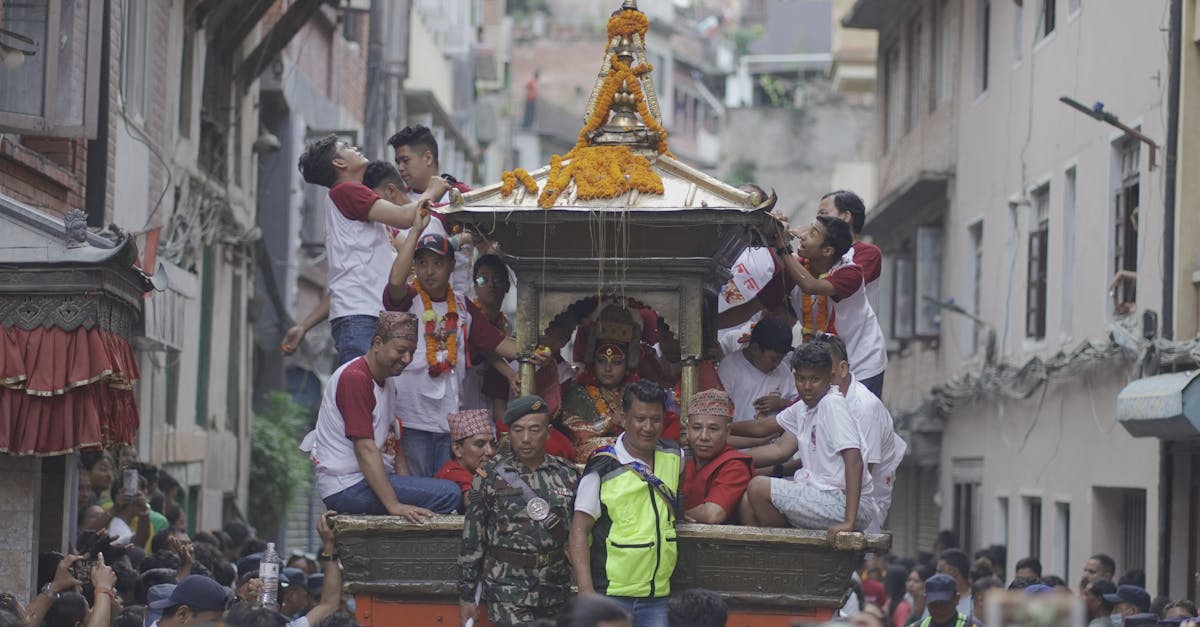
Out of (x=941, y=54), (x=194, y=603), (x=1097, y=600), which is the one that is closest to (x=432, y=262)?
(x=194, y=603)

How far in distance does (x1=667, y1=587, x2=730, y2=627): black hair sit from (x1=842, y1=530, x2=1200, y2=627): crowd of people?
21.8 inches

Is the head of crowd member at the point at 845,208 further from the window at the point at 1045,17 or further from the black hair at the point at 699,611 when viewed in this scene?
the window at the point at 1045,17

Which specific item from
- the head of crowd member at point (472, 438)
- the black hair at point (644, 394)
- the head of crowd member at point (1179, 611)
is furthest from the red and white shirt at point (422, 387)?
the head of crowd member at point (1179, 611)

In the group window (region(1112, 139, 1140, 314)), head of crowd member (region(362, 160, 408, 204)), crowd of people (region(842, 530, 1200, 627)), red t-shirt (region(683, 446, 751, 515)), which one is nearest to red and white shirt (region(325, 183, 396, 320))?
head of crowd member (region(362, 160, 408, 204))

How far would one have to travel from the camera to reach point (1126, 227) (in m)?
18.5

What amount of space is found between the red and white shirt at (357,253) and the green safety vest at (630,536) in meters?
2.19

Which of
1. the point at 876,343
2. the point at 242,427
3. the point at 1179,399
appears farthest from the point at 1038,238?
the point at 876,343

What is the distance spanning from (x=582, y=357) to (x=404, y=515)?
1.71 metres

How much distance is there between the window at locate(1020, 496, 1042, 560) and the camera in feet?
72.1

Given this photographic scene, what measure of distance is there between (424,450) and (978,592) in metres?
5.09

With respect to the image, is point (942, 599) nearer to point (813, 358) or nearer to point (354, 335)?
point (813, 358)

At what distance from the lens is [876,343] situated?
38.0 feet

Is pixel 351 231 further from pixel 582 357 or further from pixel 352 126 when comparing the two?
pixel 352 126

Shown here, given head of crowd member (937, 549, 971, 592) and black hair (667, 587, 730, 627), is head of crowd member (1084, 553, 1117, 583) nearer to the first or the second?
head of crowd member (937, 549, 971, 592)
